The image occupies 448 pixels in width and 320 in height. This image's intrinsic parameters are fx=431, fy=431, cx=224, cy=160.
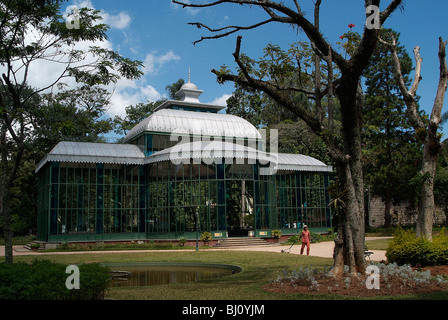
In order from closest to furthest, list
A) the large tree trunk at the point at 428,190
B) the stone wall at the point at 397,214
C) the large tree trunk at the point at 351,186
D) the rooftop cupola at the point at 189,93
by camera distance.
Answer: the large tree trunk at the point at 351,186
the large tree trunk at the point at 428,190
the rooftop cupola at the point at 189,93
the stone wall at the point at 397,214

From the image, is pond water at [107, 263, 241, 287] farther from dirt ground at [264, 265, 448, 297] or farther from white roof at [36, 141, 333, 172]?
white roof at [36, 141, 333, 172]

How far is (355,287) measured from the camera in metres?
8.44

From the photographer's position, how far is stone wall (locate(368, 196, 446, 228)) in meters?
42.0

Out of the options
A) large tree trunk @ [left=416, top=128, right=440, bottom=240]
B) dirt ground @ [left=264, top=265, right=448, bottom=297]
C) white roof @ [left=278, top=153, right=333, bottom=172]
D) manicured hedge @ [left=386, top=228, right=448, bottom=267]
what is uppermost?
white roof @ [left=278, top=153, right=333, bottom=172]

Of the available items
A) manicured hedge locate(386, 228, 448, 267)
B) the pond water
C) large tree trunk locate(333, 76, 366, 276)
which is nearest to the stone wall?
the pond water

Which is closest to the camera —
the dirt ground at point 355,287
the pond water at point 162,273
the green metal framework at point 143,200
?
the dirt ground at point 355,287

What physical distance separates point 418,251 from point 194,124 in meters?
20.7

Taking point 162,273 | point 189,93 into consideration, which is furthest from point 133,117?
point 162,273

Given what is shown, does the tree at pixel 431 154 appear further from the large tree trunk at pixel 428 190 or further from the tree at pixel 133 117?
the tree at pixel 133 117

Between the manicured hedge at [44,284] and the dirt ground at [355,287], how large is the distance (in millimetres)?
3622

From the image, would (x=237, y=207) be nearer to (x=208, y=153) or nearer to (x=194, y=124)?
(x=208, y=153)

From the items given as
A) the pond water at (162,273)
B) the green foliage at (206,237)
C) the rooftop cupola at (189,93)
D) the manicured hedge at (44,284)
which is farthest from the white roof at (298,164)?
the manicured hedge at (44,284)

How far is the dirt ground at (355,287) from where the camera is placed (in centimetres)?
814

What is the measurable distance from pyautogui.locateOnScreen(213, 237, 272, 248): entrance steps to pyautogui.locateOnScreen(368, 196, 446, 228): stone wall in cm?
1992
